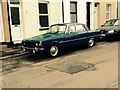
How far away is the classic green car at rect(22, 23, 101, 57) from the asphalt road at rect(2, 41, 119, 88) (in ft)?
1.70

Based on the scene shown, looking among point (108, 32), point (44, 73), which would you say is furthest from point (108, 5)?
point (44, 73)

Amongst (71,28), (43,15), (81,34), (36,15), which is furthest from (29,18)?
(81,34)

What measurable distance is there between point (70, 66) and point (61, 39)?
220 centimetres

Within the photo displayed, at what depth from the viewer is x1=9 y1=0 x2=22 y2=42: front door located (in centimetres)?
1234

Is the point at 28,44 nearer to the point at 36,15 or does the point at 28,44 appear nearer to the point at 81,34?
the point at 81,34

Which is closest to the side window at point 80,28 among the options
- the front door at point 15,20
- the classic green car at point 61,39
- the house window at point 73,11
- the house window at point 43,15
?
the classic green car at point 61,39

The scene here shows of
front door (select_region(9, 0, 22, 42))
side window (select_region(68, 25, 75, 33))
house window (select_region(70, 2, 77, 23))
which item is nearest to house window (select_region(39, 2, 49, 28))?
front door (select_region(9, 0, 22, 42))

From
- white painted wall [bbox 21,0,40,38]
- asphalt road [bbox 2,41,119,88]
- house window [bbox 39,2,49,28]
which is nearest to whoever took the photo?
asphalt road [bbox 2,41,119,88]

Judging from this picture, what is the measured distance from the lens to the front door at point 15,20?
12336mm

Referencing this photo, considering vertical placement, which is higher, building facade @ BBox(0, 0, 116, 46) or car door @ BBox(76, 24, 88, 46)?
building facade @ BBox(0, 0, 116, 46)

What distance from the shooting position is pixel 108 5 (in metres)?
19.9

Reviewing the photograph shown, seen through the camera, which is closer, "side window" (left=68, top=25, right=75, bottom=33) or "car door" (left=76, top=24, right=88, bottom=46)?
"side window" (left=68, top=25, right=75, bottom=33)

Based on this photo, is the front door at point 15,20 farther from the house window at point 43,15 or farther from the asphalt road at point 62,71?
the asphalt road at point 62,71

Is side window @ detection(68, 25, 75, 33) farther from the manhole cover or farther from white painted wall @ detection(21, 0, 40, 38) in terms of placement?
white painted wall @ detection(21, 0, 40, 38)
